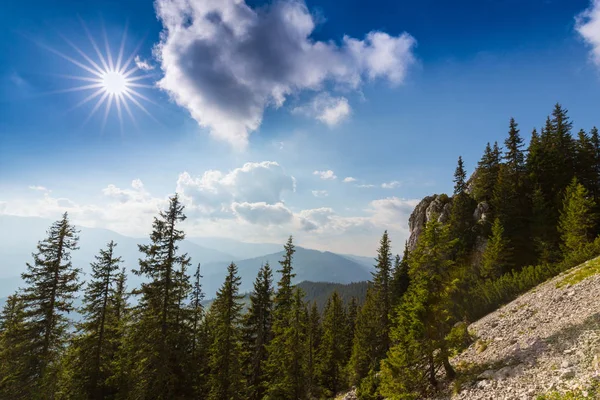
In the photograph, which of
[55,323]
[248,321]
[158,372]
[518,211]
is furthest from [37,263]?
[518,211]

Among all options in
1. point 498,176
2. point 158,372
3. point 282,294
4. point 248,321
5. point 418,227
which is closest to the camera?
point 158,372

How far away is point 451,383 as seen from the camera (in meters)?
16.6

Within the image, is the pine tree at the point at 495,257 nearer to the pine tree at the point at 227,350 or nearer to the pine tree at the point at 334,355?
the pine tree at the point at 334,355

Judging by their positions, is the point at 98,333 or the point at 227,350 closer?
the point at 98,333

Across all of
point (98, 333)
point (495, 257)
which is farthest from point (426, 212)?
point (98, 333)

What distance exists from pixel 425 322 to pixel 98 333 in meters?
26.2

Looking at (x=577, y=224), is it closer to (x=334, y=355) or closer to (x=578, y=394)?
(x=578, y=394)

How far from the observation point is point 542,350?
47.4 feet

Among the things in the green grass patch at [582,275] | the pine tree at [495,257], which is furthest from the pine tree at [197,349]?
the pine tree at [495,257]

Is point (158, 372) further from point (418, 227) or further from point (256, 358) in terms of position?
point (418, 227)

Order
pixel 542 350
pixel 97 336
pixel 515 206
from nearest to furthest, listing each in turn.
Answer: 1. pixel 542 350
2. pixel 97 336
3. pixel 515 206

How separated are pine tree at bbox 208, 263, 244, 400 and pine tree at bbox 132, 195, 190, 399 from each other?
12.1ft

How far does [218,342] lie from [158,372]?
6285 mm

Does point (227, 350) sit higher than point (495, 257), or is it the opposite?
point (495, 257)
